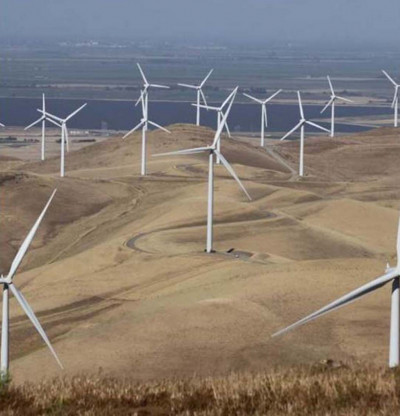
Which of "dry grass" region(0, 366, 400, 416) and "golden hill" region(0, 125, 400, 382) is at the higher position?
"dry grass" region(0, 366, 400, 416)

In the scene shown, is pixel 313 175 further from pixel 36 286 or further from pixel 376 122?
pixel 376 122

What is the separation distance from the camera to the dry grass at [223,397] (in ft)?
60.3

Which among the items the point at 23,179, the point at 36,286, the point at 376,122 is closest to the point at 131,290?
the point at 36,286

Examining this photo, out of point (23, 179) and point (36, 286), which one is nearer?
point (36, 286)

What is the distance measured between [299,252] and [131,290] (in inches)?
477

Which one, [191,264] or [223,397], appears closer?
[223,397]

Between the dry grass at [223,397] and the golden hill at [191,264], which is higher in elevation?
the dry grass at [223,397]

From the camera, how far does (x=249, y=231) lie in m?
61.1

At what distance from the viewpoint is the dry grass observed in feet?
60.3

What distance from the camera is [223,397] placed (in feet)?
63.5

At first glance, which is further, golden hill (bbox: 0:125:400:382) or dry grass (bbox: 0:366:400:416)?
golden hill (bbox: 0:125:400:382)

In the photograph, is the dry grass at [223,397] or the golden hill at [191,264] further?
the golden hill at [191,264]

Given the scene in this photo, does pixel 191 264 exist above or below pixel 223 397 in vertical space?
below

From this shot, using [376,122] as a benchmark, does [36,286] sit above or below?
above
